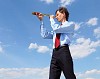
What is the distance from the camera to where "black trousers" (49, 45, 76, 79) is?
5.17 m

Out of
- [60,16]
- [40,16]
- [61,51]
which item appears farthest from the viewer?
[40,16]

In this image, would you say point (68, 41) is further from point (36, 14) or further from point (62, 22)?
point (36, 14)

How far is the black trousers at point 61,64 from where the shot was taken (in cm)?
517

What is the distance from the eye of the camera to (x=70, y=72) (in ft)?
17.0

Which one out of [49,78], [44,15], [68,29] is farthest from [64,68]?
[44,15]

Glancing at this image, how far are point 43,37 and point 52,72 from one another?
971mm

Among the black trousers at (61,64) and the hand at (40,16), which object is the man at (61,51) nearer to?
the black trousers at (61,64)

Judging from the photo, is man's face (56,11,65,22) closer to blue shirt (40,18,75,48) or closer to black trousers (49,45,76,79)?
blue shirt (40,18,75,48)

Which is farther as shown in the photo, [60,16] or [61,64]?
[60,16]

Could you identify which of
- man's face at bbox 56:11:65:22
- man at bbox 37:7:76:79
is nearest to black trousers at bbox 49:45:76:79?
man at bbox 37:7:76:79

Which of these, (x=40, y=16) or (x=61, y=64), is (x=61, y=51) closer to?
(x=61, y=64)

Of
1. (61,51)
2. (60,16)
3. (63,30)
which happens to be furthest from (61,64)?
(60,16)

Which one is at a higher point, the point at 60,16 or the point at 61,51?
the point at 60,16

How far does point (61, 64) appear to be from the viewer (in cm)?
528
